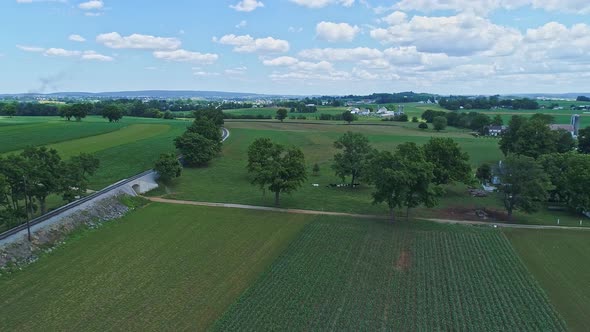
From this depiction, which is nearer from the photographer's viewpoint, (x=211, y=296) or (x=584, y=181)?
(x=211, y=296)

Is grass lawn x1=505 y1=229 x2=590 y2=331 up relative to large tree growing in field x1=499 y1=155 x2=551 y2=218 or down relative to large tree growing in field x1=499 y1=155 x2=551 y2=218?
down

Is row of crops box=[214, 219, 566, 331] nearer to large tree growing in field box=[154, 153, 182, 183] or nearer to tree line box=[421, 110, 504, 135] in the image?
large tree growing in field box=[154, 153, 182, 183]

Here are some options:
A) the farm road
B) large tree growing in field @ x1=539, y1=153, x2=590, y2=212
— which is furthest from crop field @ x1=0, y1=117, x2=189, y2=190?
large tree growing in field @ x1=539, y1=153, x2=590, y2=212

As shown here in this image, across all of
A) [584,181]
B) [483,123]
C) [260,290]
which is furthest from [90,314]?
[483,123]

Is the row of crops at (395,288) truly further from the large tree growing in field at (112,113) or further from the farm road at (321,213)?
the large tree growing in field at (112,113)

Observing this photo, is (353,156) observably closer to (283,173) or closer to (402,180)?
(283,173)

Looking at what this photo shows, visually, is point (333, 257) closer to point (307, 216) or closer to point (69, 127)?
point (307, 216)
